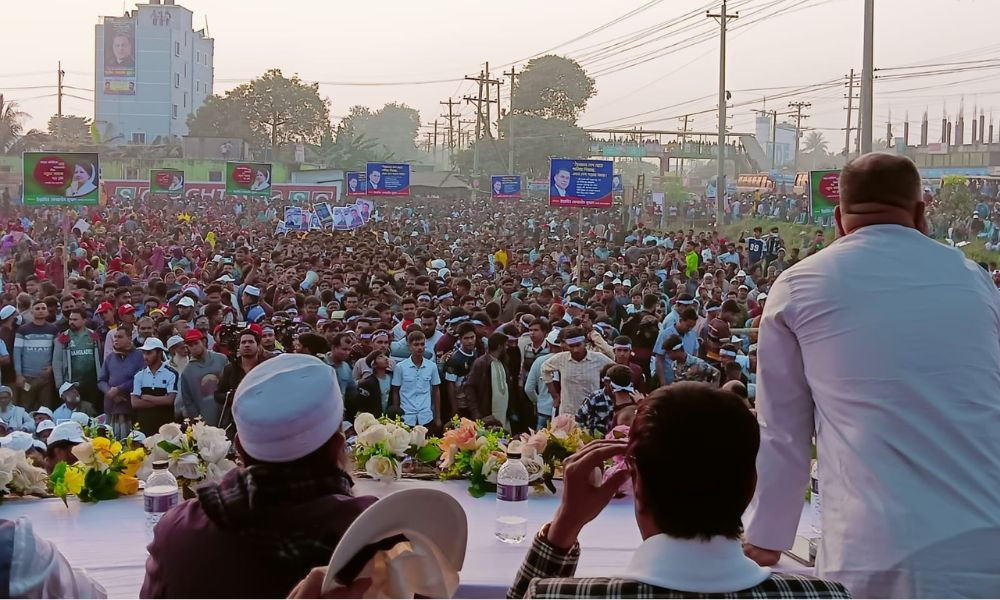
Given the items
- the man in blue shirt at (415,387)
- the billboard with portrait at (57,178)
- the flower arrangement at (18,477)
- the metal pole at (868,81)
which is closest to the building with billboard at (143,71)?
the billboard with portrait at (57,178)

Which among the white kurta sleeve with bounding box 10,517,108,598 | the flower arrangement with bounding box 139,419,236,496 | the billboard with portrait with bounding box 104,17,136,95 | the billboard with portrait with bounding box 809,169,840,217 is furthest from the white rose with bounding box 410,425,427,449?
the billboard with portrait with bounding box 104,17,136,95

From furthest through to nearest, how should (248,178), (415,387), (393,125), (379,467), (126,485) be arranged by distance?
(393,125), (248,178), (415,387), (379,467), (126,485)

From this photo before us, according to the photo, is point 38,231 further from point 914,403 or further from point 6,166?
point 6,166

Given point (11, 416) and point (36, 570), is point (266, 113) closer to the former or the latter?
point (11, 416)

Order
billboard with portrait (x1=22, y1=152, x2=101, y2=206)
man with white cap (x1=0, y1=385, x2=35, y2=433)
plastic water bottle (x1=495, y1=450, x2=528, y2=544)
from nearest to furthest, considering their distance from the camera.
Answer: plastic water bottle (x1=495, y1=450, x2=528, y2=544) → man with white cap (x1=0, y1=385, x2=35, y2=433) → billboard with portrait (x1=22, y1=152, x2=101, y2=206)

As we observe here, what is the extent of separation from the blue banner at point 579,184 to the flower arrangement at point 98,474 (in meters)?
13.8

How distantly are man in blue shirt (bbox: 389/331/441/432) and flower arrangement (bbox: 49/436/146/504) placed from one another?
A: 412cm

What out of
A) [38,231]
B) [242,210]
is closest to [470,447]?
[38,231]

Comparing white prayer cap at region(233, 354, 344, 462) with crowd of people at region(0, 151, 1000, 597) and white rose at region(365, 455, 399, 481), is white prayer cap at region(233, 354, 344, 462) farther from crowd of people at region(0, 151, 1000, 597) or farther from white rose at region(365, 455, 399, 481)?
white rose at region(365, 455, 399, 481)

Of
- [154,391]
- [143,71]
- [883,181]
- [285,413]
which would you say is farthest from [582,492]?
[143,71]

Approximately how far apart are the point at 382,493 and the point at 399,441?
0.27 m

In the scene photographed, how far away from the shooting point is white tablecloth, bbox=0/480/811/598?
3.13m

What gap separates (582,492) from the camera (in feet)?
6.57

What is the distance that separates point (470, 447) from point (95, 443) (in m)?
1.52
